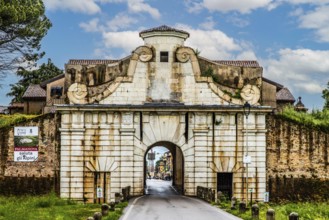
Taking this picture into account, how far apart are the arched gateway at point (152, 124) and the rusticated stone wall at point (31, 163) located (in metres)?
0.81

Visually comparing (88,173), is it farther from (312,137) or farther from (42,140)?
(312,137)

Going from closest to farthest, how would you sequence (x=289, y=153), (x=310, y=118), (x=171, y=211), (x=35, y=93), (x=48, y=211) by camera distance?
(x=171, y=211)
(x=48, y=211)
(x=289, y=153)
(x=310, y=118)
(x=35, y=93)

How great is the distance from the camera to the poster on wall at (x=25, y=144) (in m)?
38.6

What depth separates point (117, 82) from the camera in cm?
3825

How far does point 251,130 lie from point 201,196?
5631 mm

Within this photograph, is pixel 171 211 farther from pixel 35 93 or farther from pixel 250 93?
pixel 35 93

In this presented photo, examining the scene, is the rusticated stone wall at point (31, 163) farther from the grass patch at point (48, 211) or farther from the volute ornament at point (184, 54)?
the volute ornament at point (184, 54)

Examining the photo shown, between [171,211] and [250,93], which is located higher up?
[250,93]

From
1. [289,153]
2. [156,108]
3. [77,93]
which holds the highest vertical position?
[77,93]

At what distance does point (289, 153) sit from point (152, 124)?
27.8 feet

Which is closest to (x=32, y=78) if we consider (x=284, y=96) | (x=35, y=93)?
(x=35, y=93)

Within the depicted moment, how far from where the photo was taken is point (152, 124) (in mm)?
38438

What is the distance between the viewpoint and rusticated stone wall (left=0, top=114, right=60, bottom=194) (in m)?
38.6

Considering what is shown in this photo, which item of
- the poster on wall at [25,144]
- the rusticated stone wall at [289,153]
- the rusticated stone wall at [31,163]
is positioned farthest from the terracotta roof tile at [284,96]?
the poster on wall at [25,144]
